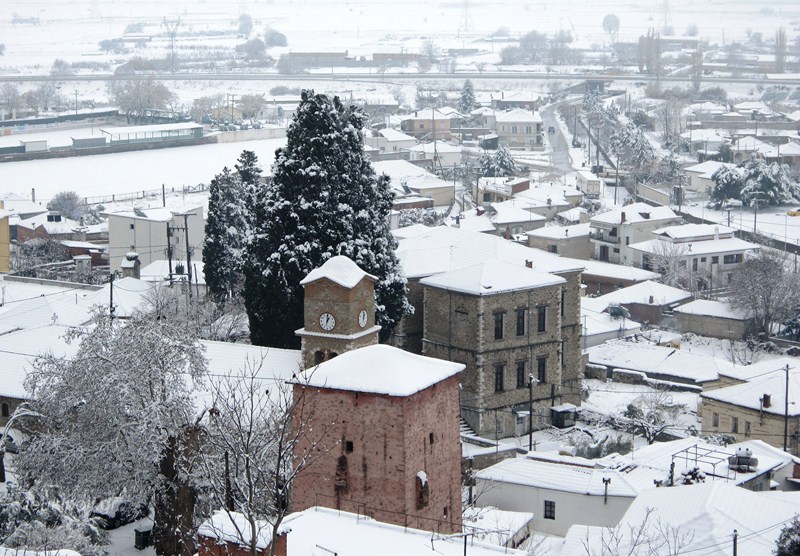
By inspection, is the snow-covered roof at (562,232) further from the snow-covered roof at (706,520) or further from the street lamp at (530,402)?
the snow-covered roof at (706,520)

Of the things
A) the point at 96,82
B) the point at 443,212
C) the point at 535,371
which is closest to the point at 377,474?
the point at 535,371

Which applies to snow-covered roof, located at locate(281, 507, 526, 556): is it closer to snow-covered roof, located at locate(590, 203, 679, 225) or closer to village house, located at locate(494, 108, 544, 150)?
snow-covered roof, located at locate(590, 203, 679, 225)

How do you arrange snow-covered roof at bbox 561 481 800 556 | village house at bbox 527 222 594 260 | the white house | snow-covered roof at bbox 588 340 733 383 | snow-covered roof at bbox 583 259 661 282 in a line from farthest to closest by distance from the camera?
village house at bbox 527 222 594 260, snow-covered roof at bbox 583 259 661 282, snow-covered roof at bbox 588 340 733 383, the white house, snow-covered roof at bbox 561 481 800 556

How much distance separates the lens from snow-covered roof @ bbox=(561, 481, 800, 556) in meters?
17.1

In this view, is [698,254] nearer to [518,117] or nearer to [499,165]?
[499,165]

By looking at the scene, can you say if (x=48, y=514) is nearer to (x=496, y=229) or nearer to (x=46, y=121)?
(x=496, y=229)

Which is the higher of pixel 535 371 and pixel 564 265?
pixel 564 265

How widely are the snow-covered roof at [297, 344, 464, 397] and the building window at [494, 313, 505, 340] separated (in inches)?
403

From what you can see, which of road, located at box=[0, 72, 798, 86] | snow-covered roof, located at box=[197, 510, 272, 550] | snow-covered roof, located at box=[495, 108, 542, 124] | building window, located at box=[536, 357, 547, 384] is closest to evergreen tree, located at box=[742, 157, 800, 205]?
snow-covered roof, located at box=[495, 108, 542, 124]

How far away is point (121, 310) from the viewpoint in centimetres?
3098

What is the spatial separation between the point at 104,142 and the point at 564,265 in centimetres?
6506

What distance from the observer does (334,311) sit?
24.8m

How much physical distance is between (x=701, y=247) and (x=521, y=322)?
2209 centimetres

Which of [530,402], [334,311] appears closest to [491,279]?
[530,402]
